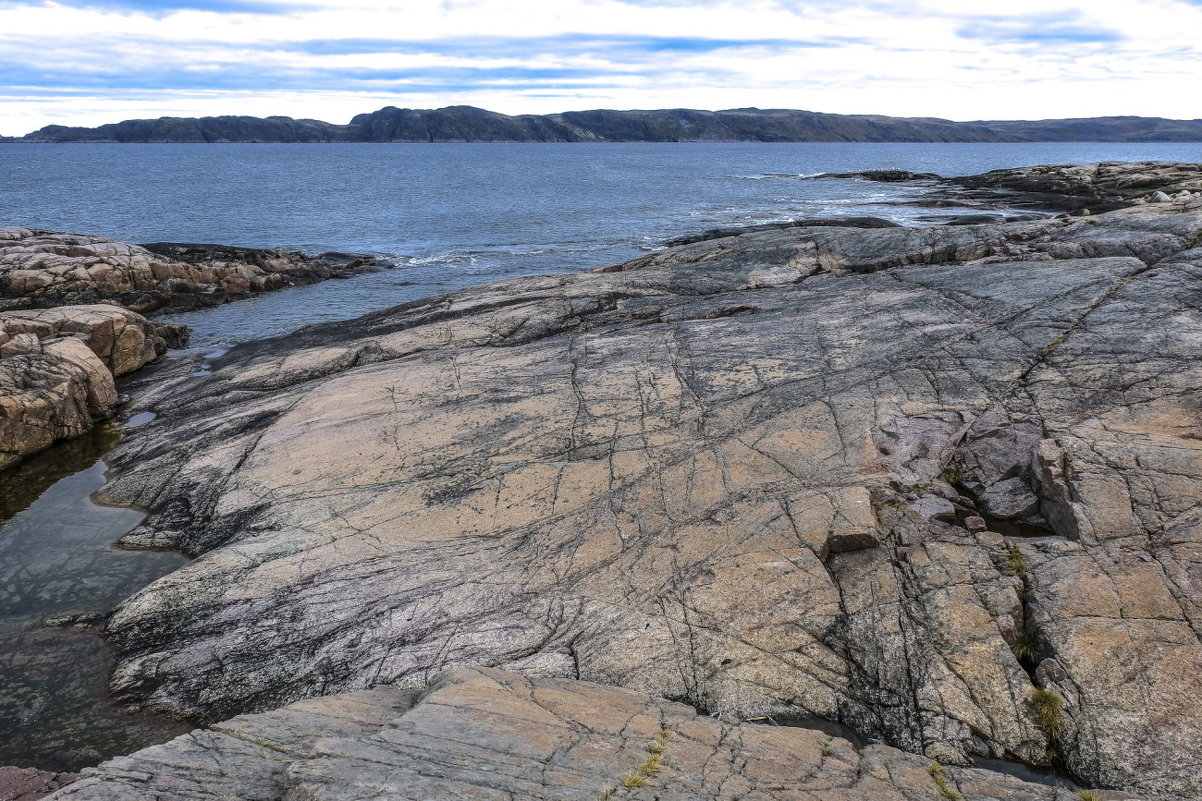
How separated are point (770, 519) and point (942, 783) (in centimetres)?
545

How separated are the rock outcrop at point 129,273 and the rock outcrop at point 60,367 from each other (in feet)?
36.0

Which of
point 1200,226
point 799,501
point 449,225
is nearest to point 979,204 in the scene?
point 449,225

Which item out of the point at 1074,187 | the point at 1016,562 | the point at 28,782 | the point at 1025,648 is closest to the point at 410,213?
the point at 1074,187

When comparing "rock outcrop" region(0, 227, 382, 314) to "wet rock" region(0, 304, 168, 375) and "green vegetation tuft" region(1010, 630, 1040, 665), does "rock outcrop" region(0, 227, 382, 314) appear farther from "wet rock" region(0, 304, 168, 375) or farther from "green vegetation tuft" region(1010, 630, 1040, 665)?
"green vegetation tuft" region(1010, 630, 1040, 665)

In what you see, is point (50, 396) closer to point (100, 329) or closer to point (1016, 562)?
point (100, 329)

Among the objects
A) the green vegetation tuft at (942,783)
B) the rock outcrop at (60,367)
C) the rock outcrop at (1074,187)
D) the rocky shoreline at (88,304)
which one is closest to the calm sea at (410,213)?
the rocky shoreline at (88,304)

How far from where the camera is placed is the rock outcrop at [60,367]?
2305 centimetres

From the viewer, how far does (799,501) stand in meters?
14.3

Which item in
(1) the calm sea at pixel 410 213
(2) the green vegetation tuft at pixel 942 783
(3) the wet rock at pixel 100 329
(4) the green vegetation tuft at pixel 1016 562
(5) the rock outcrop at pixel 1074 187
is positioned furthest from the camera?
(5) the rock outcrop at pixel 1074 187

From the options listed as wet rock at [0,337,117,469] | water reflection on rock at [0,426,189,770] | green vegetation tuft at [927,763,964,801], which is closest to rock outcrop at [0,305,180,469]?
wet rock at [0,337,117,469]

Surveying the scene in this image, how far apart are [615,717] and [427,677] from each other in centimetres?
372

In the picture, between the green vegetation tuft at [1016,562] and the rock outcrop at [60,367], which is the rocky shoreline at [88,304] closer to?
the rock outcrop at [60,367]

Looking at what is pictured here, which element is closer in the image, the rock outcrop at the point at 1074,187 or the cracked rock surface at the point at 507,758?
the cracked rock surface at the point at 507,758

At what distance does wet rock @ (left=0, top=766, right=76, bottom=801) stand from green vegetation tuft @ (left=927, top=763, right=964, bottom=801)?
36.8 feet
